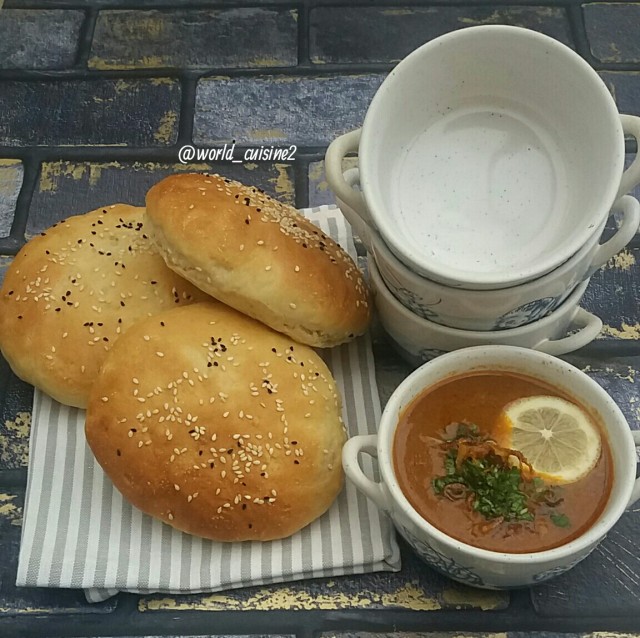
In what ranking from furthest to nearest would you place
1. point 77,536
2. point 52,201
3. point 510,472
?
1. point 52,201
2. point 77,536
3. point 510,472

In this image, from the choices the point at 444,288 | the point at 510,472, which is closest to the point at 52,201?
the point at 444,288

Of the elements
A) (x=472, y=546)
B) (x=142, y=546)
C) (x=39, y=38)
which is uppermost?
(x=39, y=38)

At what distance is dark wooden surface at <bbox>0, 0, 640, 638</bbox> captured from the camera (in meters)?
1.09

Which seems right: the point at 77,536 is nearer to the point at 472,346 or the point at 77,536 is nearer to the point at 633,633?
the point at 472,346


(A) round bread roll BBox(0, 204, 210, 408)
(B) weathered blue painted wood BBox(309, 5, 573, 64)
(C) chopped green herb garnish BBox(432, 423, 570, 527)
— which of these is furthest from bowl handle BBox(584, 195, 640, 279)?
(B) weathered blue painted wood BBox(309, 5, 573, 64)

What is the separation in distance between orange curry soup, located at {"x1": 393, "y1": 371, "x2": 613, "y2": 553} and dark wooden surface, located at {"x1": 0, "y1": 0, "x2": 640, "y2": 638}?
0.54 feet

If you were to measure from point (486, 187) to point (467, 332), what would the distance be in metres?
0.20

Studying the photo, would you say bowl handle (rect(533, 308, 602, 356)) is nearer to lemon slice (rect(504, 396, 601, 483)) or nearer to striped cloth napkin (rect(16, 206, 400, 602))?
lemon slice (rect(504, 396, 601, 483))

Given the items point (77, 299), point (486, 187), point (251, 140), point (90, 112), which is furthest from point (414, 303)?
point (90, 112)

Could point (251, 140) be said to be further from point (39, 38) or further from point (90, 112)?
point (39, 38)

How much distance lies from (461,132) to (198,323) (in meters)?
0.45

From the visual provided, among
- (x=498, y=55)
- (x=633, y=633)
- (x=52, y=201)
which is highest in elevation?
(x=498, y=55)

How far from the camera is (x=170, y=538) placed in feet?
3.62

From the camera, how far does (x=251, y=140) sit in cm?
156
